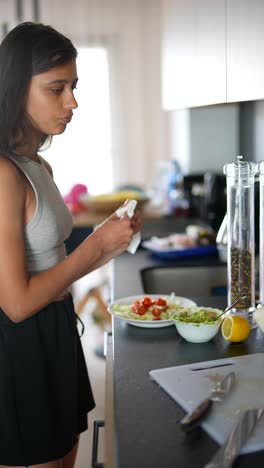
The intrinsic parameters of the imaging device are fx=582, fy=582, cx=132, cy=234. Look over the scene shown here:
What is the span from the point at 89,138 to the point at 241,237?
3.93m

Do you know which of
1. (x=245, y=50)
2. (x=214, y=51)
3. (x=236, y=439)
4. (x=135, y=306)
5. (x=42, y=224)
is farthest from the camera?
(x=214, y=51)

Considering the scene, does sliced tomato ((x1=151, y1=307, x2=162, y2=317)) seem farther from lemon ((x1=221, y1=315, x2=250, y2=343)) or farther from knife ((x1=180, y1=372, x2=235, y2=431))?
knife ((x1=180, y1=372, x2=235, y2=431))

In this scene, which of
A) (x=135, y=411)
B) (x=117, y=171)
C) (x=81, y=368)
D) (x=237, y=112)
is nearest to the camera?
(x=135, y=411)

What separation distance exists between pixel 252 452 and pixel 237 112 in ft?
8.53

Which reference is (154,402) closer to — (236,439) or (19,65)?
(236,439)

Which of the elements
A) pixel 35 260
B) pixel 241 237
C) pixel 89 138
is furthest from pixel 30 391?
pixel 89 138

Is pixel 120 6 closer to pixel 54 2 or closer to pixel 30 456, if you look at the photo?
pixel 54 2

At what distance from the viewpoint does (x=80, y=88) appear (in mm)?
5188

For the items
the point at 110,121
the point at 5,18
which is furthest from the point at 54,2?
the point at 110,121

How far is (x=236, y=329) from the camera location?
1.32 meters

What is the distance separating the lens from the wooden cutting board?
914mm

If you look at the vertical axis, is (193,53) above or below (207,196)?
above

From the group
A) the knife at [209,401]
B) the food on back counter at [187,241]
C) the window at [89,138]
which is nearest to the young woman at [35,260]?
the knife at [209,401]

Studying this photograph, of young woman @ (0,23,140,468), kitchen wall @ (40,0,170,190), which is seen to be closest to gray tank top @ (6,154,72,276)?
young woman @ (0,23,140,468)
